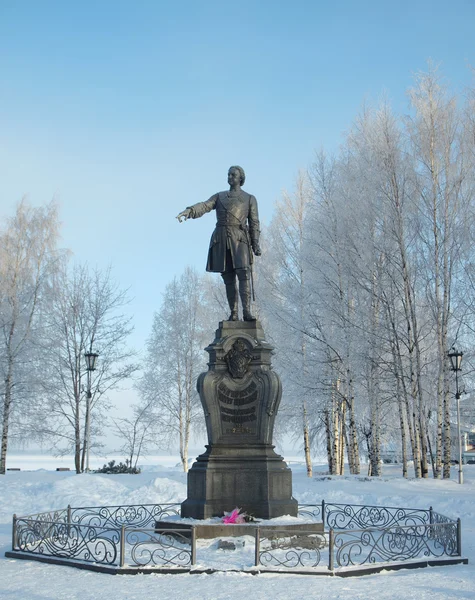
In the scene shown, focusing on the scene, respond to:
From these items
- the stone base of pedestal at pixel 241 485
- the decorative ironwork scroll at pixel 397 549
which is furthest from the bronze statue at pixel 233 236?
the decorative ironwork scroll at pixel 397 549

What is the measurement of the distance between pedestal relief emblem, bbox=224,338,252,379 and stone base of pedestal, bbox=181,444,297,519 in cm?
120

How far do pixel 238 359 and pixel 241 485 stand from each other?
1.98 meters

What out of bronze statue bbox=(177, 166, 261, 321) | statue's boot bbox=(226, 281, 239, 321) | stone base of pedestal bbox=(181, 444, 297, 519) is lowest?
stone base of pedestal bbox=(181, 444, 297, 519)

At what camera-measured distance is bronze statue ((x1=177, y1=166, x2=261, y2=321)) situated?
39.8 feet

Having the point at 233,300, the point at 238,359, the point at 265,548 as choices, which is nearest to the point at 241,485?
the point at 265,548

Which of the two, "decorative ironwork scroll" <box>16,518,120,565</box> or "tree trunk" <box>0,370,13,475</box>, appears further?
"tree trunk" <box>0,370,13,475</box>

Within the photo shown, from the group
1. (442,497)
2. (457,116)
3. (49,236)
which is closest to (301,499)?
(442,497)

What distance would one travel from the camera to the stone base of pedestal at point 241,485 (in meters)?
10.6

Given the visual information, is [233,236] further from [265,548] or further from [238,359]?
[265,548]

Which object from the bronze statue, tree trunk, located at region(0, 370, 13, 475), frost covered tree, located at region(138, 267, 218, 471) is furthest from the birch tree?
the bronze statue

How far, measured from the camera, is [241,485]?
35.2 feet

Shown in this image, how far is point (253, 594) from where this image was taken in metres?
7.26

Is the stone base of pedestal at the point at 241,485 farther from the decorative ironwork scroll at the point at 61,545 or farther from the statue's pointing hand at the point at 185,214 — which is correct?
the statue's pointing hand at the point at 185,214

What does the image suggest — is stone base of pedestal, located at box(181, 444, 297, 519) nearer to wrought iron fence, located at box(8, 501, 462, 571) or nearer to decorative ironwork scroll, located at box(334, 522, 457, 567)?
wrought iron fence, located at box(8, 501, 462, 571)
